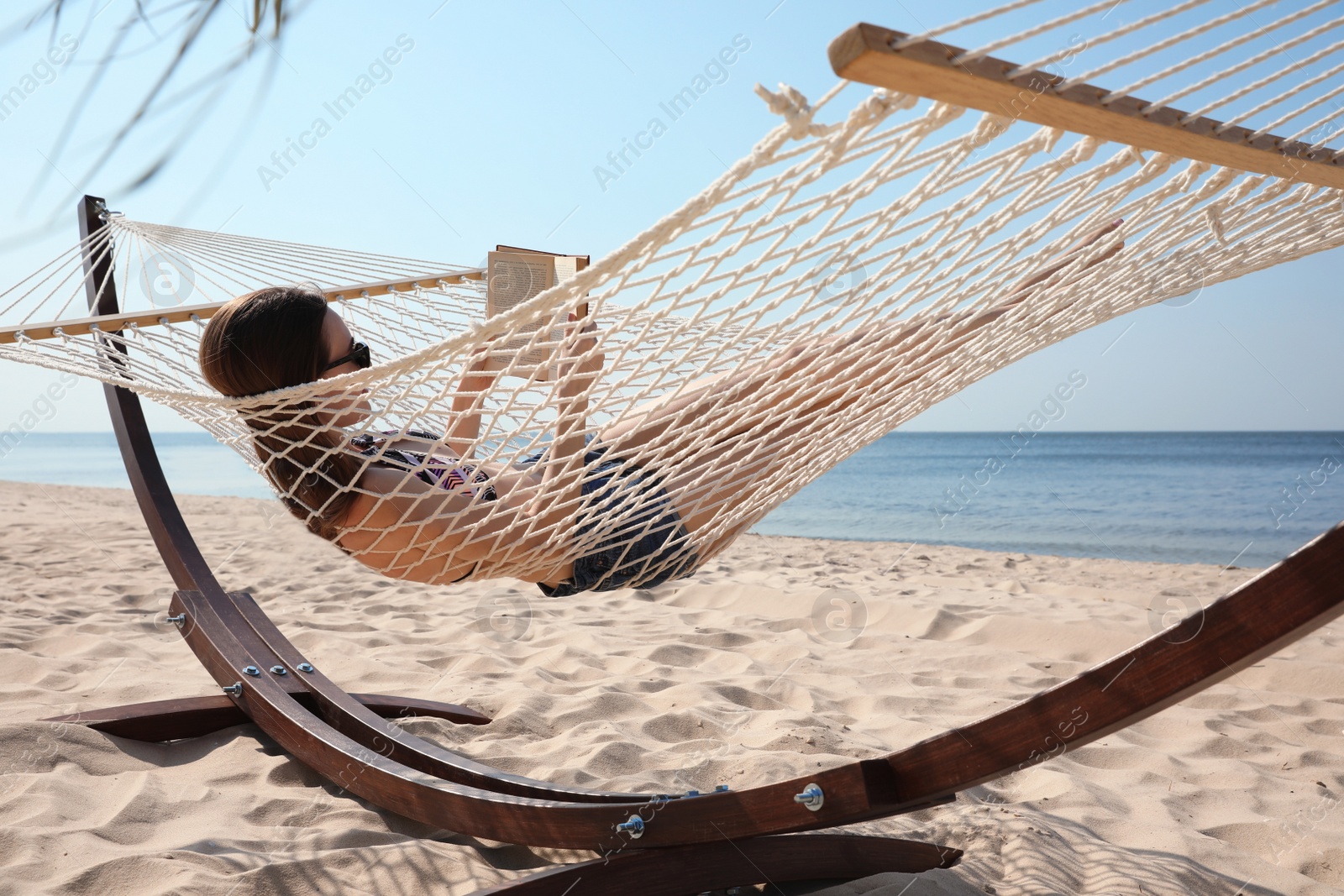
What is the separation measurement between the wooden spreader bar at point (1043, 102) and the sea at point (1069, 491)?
2317 millimetres

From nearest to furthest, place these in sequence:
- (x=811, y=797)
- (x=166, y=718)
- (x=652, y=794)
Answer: (x=811, y=797) → (x=652, y=794) → (x=166, y=718)

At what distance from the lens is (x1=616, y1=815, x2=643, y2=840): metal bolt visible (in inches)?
42.2

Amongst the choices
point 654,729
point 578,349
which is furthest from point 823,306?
point 654,729

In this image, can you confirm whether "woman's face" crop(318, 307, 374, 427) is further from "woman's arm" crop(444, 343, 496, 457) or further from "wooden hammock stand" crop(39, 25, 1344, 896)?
"wooden hammock stand" crop(39, 25, 1344, 896)

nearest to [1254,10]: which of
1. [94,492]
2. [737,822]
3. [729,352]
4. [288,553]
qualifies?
[729,352]

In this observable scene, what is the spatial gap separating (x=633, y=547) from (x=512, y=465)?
25 cm

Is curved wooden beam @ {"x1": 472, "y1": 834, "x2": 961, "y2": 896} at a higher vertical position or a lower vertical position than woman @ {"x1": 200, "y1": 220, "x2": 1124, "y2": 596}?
lower

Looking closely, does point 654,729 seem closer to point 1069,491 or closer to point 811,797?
point 811,797

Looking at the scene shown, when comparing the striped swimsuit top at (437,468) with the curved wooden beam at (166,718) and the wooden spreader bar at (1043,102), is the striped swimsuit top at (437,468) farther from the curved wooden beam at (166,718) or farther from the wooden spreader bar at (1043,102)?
the wooden spreader bar at (1043,102)

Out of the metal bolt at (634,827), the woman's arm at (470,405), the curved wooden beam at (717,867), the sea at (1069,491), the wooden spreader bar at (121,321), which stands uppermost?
the wooden spreader bar at (121,321)

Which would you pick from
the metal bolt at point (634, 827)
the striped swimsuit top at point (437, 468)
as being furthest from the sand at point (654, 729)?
the striped swimsuit top at point (437, 468)

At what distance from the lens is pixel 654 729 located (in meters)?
1.72

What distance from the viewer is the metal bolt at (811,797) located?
939mm

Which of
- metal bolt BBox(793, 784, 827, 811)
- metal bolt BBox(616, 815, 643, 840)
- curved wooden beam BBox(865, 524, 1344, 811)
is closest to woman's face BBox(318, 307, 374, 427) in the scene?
metal bolt BBox(616, 815, 643, 840)
